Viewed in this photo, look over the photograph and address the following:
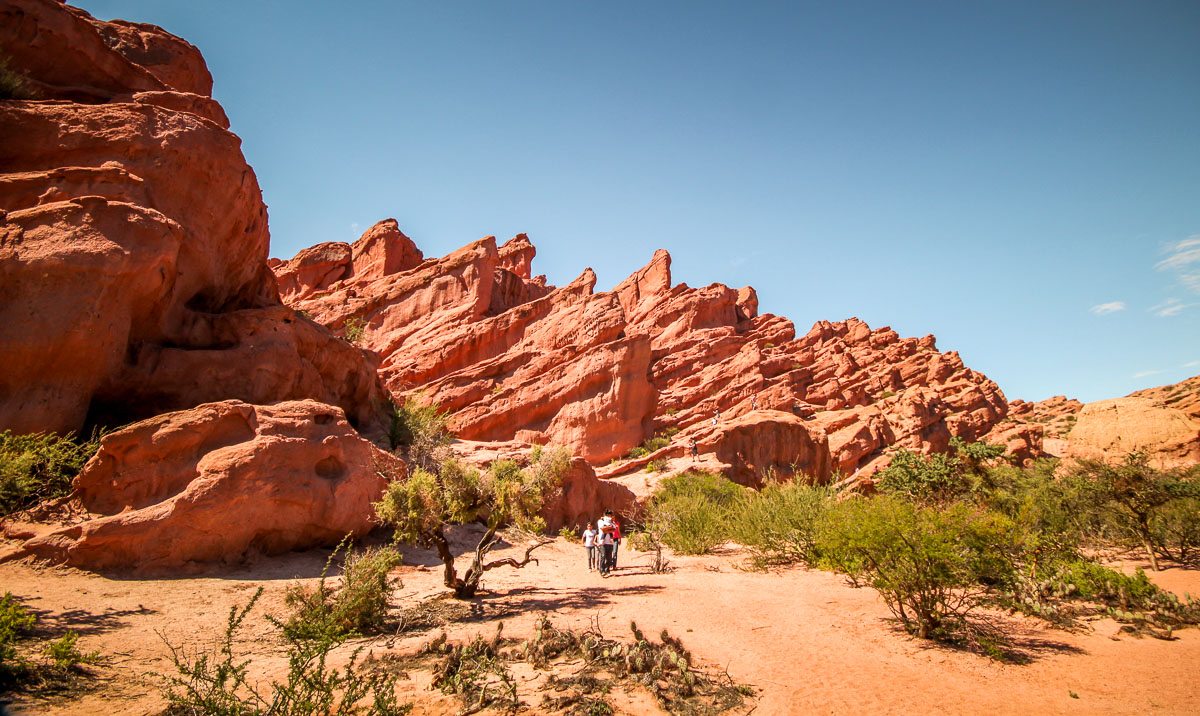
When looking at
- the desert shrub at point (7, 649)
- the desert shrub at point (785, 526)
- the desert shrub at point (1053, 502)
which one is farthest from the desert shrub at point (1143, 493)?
the desert shrub at point (7, 649)

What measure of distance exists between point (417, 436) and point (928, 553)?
55.9ft

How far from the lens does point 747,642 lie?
324 inches

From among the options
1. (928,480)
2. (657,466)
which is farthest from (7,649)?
(657,466)

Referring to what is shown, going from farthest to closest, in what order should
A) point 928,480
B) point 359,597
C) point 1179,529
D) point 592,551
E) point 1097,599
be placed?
1. point 928,480
2. point 592,551
3. point 1179,529
4. point 1097,599
5. point 359,597

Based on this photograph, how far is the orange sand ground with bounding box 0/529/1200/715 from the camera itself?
5875 millimetres

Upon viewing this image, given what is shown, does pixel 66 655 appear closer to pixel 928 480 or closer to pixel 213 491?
pixel 213 491

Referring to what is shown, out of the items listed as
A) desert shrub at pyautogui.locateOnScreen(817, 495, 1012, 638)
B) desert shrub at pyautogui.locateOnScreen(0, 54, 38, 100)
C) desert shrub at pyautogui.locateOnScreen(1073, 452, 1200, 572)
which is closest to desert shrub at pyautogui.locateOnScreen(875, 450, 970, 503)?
desert shrub at pyautogui.locateOnScreen(1073, 452, 1200, 572)

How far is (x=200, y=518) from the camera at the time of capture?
1095 cm

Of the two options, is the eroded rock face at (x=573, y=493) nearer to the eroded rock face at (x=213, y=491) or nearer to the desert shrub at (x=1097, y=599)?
→ the eroded rock face at (x=213, y=491)

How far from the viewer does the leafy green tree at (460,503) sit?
33.6 ft

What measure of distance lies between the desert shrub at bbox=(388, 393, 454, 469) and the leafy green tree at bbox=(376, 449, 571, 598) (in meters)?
5.58

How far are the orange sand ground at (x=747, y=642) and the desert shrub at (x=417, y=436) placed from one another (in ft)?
17.7

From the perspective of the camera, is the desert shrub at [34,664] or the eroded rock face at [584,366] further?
the eroded rock face at [584,366]

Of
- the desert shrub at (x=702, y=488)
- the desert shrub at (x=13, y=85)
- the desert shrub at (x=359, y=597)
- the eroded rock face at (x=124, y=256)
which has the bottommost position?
the desert shrub at (x=359, y=597)
